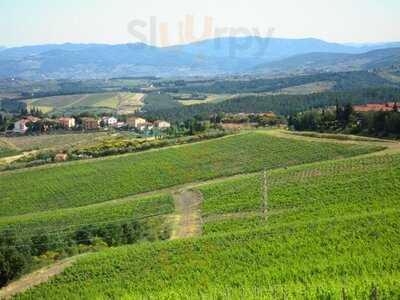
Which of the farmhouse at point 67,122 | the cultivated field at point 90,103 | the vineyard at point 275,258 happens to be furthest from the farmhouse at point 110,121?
the vineyard at point 275,258

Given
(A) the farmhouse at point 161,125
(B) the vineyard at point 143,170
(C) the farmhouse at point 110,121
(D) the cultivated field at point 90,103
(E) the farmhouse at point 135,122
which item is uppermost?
(B) the vineyard at point 143,170

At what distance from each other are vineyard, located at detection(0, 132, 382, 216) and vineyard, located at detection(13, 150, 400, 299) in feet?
42.5

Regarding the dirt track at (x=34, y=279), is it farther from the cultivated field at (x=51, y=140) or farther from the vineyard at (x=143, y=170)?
the cultivated field at (x=51, y=140)

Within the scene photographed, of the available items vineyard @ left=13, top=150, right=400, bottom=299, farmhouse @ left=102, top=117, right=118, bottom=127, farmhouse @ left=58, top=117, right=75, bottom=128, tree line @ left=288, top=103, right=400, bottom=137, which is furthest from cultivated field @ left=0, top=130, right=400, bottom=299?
farmhouse @ left=102, top=117, right=118, bottom=127

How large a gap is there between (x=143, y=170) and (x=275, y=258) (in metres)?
28.1

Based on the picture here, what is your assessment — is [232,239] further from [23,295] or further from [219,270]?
[23,295]

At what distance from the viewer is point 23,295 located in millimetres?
24719

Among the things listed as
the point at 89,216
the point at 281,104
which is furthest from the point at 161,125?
the point at 89,216

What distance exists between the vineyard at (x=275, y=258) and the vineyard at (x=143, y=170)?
12962mm

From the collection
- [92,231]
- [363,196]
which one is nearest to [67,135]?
[92,231]

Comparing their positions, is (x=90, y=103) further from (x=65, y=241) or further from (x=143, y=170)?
(x=65, y=241)

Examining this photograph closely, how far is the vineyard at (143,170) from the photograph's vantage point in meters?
47.1

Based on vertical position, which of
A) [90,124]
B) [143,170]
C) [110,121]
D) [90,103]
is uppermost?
[143,170]

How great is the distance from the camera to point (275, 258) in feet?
82.0
